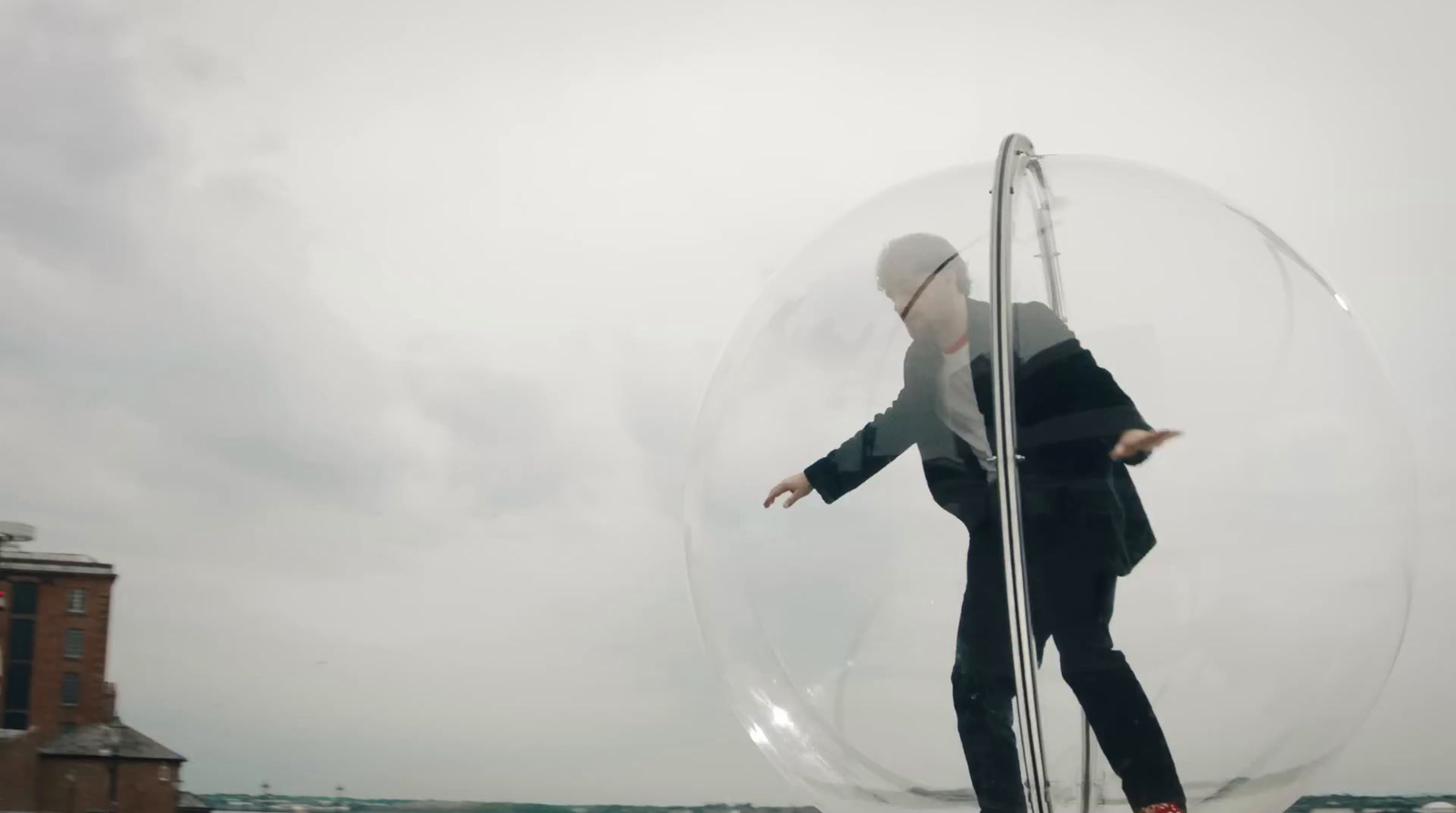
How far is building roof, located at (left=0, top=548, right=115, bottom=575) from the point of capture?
23.6 metres

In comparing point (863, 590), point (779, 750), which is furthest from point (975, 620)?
point (779, 750)

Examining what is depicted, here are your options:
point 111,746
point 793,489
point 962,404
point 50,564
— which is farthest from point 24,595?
point 962,404

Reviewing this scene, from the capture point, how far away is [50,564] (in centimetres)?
2541

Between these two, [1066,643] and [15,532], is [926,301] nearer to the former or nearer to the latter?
[1066,643]

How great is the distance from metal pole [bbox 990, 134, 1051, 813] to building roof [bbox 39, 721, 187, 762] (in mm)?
21475

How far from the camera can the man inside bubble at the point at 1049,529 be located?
2.38 m

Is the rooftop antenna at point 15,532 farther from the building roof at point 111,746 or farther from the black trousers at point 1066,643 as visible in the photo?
the black trousers at point 1066,643

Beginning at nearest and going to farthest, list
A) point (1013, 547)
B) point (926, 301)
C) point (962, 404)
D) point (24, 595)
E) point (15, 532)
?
point (1013, 547)
point (962, 404)
point (926, 301)
point (15, 532)
point (24, 595)

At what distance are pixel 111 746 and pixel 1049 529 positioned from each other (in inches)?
904

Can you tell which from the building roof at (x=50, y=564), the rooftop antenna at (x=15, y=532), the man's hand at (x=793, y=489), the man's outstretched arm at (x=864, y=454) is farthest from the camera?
the building roof at (x=50, y=564)

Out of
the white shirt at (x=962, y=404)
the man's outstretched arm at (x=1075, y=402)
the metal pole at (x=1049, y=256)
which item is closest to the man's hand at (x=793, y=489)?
the white shirt at (x=962, y=404)

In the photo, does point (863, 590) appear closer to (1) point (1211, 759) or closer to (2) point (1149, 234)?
(1) point (1211, 759)

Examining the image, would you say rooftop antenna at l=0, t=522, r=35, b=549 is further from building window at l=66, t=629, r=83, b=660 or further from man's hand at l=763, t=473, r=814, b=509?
man's hand at l=763, t=473, r=814, b=509

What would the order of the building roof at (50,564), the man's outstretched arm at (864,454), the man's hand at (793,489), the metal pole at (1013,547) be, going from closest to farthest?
the metal pole at (1013,547) → the man's outstretched arm at (864,454) → the man's hand at (793,489) → the building roof at (50,564)
